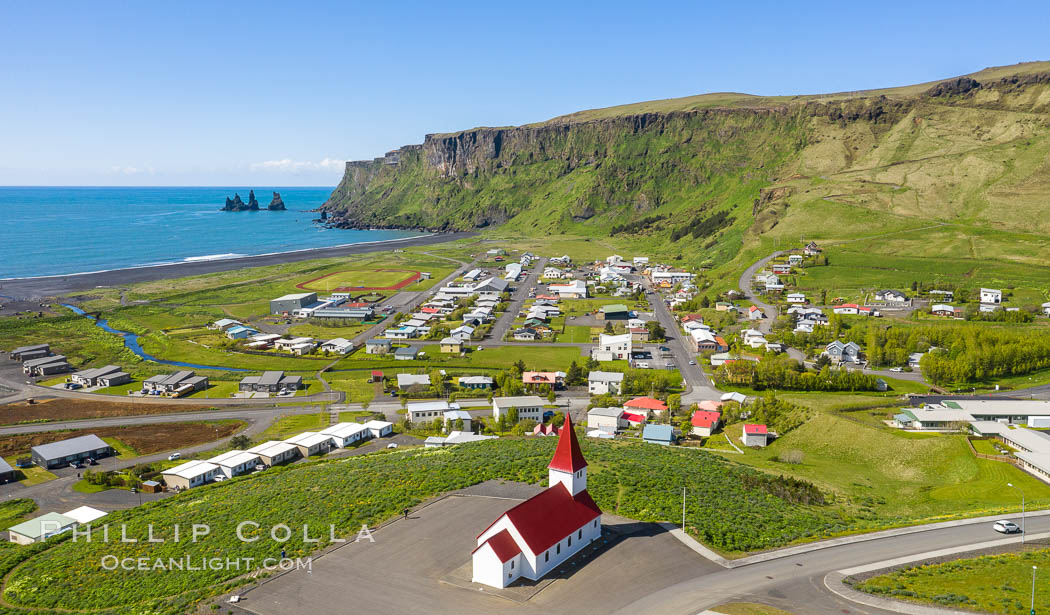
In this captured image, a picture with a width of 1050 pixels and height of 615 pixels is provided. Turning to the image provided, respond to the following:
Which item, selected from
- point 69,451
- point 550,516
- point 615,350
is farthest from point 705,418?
point 69,451

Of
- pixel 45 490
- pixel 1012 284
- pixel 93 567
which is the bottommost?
pixel 45 490

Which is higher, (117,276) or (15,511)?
(117,276)

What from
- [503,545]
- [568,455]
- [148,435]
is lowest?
[148,435]

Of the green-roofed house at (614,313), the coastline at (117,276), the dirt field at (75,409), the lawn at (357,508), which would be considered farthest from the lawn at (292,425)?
the coastline at (117,276)

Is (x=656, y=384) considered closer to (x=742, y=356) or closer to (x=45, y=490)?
(x=742, y=356)

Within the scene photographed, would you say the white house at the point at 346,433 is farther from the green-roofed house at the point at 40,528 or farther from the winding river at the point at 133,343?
the winding river at the point at 133,343

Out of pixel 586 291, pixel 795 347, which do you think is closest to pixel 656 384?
pixel 795 347

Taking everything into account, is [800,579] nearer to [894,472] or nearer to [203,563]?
[894,472]
